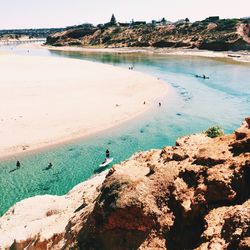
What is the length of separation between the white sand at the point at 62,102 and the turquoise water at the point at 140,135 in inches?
93.2

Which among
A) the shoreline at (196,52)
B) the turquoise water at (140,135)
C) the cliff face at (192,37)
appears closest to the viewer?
the turquoise water at (140,135)

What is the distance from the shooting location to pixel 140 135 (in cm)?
4359

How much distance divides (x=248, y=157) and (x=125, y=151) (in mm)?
26837

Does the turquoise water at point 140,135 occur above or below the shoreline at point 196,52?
above

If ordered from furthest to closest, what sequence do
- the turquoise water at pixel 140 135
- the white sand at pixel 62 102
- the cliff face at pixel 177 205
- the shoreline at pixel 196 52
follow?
the shoreline at pixel 196 52 < the white sand at pixel 62 102 < the turquoise water at pixel 140 135 < the cliff face at pixel 177 205

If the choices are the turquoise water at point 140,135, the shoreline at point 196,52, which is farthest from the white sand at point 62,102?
the shoreline at point 196,52

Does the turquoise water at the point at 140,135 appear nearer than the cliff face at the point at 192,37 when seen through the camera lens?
Yes

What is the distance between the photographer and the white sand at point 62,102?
136ft

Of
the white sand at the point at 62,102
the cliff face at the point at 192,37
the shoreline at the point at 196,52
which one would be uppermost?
the white sand at the point at 62,102

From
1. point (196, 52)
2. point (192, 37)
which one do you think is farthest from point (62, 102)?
point (192, 37)

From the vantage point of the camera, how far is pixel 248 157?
12.0 metres

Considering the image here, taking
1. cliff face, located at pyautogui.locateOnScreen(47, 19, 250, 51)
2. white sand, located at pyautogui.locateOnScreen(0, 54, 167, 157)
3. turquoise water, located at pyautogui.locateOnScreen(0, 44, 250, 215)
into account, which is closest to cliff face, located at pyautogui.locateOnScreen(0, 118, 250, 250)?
turquoise water, located at pyautogui.locateOnScreen(0, 44, 250, 215)

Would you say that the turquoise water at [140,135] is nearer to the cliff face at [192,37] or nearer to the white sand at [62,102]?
the white sand at [62,102]

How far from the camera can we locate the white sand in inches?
1636
